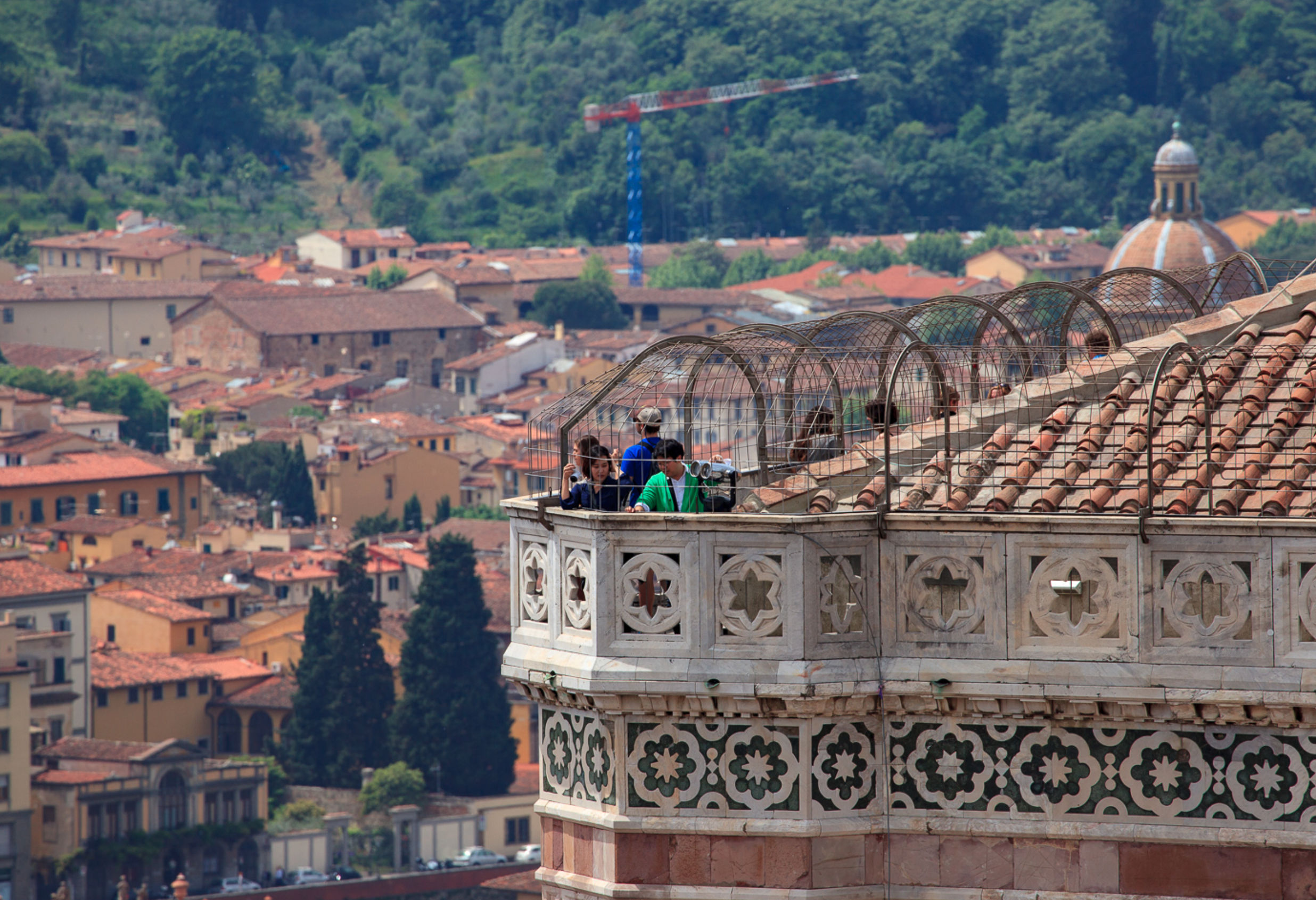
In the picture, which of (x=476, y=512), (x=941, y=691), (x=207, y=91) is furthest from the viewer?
(x=207, y=91)

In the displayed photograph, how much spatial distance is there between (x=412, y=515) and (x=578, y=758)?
67773 mm

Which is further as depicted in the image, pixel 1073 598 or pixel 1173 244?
pixel 1173 244

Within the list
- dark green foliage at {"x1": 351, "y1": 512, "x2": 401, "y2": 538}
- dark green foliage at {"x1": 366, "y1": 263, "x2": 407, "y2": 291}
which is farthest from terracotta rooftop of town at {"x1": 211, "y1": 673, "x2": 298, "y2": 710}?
dark green foliage at {"x1": 366, "y1": 263, "x2": 407, "y2": 291}

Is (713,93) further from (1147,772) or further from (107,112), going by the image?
(1147,772)

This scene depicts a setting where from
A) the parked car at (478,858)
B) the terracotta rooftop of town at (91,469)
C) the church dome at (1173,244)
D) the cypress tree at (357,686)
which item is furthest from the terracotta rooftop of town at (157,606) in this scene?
the church dome at (1173,244)

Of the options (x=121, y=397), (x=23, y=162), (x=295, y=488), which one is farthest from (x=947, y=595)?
(x=23, y=162)

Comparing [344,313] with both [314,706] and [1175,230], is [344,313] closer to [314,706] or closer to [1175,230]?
[1175,230]

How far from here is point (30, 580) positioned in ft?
194

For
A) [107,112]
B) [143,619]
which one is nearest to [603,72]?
[107,112]

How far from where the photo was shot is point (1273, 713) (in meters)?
7.55

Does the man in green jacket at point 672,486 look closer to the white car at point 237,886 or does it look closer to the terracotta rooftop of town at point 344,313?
the white car at point 237,886

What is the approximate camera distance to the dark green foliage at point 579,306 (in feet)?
339

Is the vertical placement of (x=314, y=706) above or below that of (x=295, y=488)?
below

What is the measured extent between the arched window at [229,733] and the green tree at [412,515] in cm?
1491
